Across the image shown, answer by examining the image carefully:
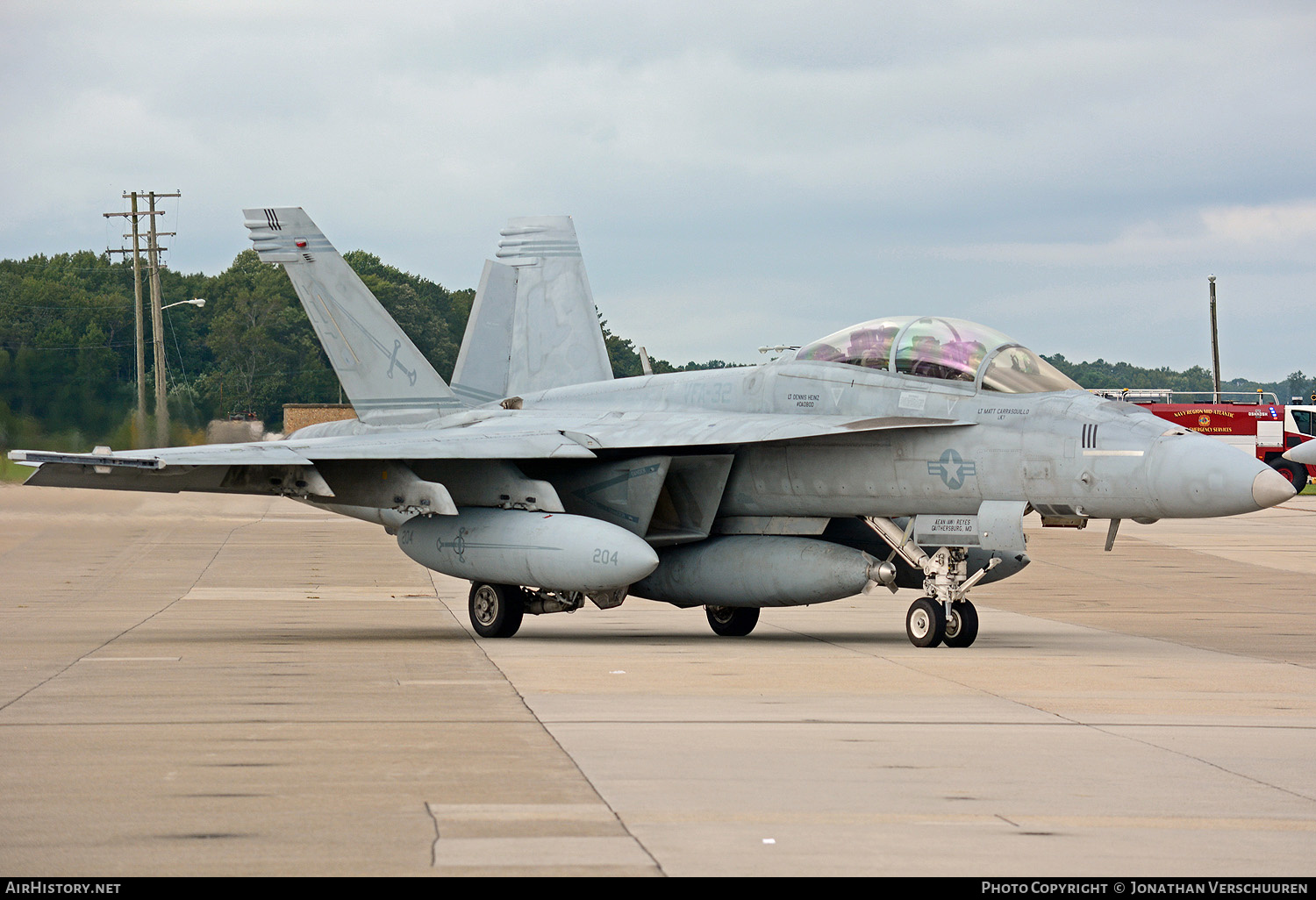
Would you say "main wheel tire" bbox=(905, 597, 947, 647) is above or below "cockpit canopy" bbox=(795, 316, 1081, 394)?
below

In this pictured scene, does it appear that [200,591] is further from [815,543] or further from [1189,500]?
[1189,500]

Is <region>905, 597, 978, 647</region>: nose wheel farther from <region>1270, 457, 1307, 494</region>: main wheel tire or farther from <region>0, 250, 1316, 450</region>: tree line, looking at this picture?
<region>1270, 457, 1307, 494</region>: main wheel tire

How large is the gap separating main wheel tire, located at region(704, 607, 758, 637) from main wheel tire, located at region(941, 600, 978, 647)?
2.58 m

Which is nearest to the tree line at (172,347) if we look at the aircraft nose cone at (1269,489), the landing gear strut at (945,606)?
the landing gear strut at (945,606)

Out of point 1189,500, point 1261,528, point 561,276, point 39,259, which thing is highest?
point 39,259

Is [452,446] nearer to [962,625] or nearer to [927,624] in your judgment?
[927,624]

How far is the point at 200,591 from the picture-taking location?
20406mm

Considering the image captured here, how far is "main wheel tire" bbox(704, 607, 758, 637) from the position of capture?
1583 cm

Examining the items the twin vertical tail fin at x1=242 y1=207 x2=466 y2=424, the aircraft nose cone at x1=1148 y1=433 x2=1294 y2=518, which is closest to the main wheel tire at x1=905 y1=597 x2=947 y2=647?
the aircraft nose cone at x1=1148 y1=433 x2=1294 y2=518

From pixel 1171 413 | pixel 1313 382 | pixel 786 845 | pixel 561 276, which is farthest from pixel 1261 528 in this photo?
pixel 1313 382

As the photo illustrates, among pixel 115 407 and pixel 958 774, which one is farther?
pixel 115 407

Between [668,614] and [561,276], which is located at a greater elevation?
[561,276]

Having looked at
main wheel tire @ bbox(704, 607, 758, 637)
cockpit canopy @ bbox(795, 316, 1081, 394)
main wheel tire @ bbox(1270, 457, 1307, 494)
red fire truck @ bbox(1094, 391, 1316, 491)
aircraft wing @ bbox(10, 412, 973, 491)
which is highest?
cockpit canopy @ bbox(795, 316, 1081, 394)

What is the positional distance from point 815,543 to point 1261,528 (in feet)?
82.9
